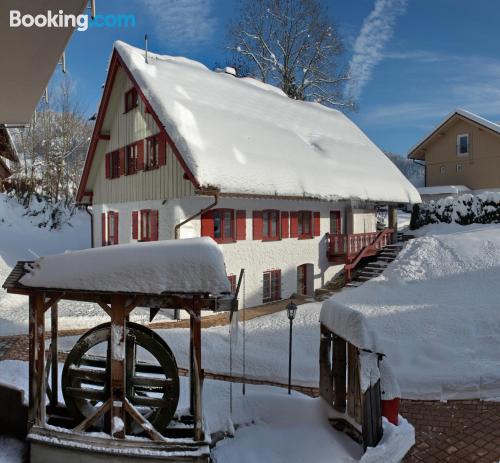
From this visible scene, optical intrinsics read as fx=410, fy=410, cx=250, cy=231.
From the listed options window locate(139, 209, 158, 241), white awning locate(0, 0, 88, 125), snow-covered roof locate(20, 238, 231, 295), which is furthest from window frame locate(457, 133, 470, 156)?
white awning locate(0, 0, 88, 125)

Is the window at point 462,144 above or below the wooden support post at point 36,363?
above

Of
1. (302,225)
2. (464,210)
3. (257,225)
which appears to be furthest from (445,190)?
(257,225)

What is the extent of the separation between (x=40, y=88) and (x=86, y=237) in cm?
2191

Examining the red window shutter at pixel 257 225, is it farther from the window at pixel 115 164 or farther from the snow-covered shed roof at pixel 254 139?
the window at pixel 115 164

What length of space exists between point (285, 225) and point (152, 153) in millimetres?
5622

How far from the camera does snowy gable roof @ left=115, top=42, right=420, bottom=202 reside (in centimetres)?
1277

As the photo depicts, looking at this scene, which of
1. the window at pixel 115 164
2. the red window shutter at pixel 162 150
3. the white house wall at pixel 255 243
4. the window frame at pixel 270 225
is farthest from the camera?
the window at pixel 115 164

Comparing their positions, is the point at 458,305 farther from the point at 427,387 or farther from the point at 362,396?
the point at 362,396

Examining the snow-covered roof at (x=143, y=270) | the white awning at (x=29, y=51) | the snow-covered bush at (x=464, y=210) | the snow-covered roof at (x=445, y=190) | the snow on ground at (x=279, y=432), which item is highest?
the snow-covered roof at (x=445, y=190)

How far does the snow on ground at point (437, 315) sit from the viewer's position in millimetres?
7613

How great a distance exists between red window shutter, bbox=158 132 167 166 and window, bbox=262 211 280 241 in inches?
159

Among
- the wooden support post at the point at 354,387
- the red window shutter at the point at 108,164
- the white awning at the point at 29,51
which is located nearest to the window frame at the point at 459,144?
the red window shutter at the point at 108,164

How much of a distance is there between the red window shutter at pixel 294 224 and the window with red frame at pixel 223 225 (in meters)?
2.99

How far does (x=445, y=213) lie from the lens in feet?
69.5
